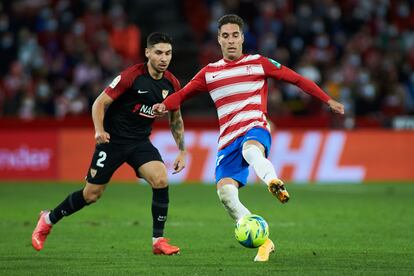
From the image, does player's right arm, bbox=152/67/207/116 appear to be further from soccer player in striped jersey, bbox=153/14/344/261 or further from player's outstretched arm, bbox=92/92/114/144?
player's outstretched arm, bbox=92/92/114/144

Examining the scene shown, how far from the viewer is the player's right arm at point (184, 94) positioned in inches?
369

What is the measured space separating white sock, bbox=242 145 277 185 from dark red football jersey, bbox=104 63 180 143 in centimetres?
153

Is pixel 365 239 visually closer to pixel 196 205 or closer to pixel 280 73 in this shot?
pixel 280 73

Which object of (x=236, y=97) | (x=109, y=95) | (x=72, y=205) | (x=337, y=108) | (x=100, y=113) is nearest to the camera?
(x=337, y=108)

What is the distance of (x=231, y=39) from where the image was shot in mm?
9266

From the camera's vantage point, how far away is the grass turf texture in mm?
8648

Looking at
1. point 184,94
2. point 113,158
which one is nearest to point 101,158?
point 113,158

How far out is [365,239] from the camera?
35.7 ft

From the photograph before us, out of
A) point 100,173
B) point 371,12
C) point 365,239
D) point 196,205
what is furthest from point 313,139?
point 100,173

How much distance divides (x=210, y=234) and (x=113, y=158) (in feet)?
6.90

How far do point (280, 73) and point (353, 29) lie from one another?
1730cm

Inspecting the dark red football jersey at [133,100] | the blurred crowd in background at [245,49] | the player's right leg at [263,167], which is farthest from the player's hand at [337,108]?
the blurred crowd in background at [245,49]

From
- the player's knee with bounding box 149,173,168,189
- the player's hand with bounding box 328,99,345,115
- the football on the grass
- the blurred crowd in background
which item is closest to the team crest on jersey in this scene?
the player's knee with bounding box 149,173,168,189

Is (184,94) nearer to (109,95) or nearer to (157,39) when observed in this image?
(157,39)
